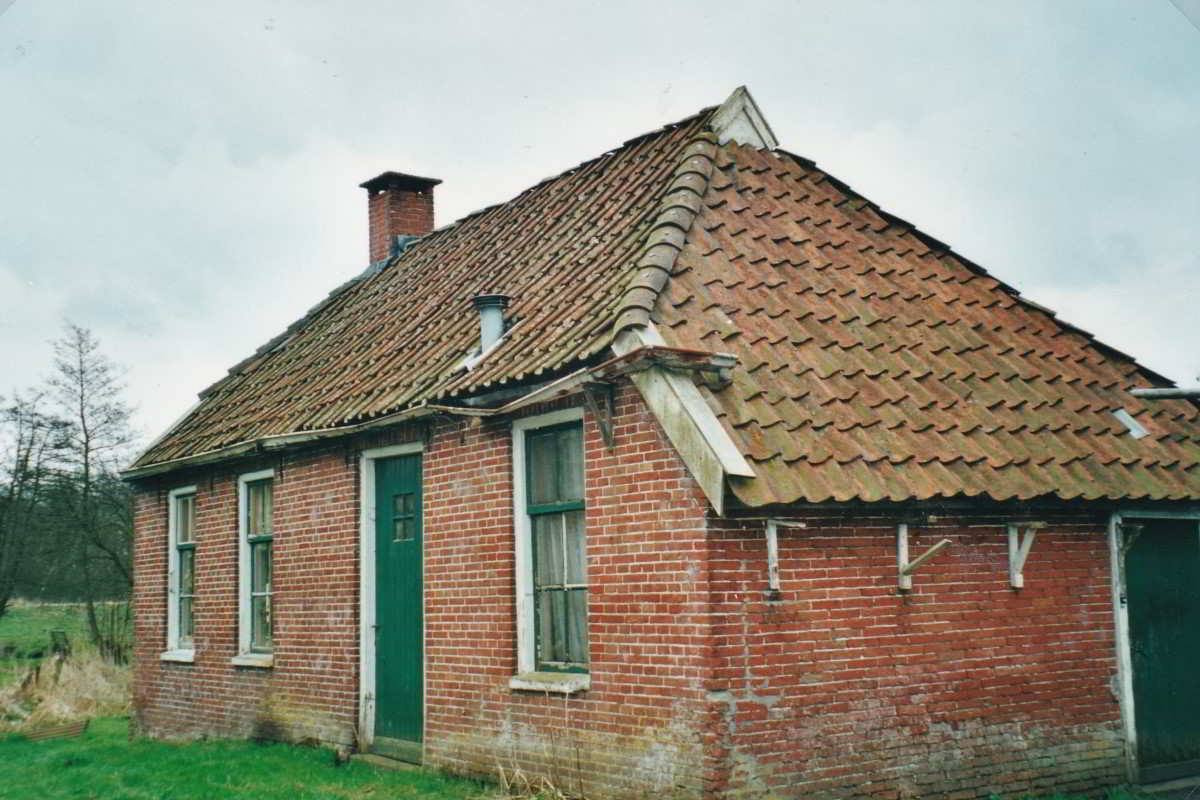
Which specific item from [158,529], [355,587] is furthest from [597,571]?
[158,529]

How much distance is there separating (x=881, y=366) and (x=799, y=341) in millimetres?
752

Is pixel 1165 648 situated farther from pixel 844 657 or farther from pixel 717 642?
pixel 717 642

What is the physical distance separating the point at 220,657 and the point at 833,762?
886 centimetres

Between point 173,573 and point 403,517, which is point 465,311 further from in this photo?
point 173,573

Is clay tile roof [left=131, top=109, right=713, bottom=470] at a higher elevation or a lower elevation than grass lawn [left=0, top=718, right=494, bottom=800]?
higher

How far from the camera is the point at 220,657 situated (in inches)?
568

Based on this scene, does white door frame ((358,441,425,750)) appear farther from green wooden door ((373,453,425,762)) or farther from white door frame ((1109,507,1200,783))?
white door frame ((1109,507,1200,783))

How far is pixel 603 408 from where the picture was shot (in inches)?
341

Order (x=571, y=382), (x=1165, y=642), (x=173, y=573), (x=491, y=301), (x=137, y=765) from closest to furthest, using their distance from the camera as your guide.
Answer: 1. (x=571, y=382)
2. (x=1165, y=642)
3. (x=491, y=301)
4. (x=137, y=765)
5. (x=173, y=573)

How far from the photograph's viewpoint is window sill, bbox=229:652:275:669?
13.3m

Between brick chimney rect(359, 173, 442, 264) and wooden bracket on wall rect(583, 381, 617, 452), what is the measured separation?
10.2m

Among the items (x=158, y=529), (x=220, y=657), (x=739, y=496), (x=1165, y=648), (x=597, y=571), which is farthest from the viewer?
(x=158, y=529)

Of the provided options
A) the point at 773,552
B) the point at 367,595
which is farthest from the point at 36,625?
the point at 773,552

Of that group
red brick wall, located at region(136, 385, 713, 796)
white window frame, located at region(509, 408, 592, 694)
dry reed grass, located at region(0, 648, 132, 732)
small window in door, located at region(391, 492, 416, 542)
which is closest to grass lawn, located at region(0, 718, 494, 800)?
red brick wall, located at region(136, 385, 713, 796)
